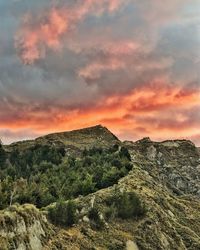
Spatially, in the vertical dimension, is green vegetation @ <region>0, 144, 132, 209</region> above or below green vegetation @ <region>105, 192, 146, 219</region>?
above

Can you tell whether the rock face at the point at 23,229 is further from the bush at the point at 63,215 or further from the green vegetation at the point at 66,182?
the green vegetation at the point at 66,182

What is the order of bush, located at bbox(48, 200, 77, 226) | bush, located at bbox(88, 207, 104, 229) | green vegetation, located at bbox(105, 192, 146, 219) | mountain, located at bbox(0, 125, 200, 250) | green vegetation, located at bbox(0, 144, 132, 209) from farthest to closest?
green vegetation, located at bbox(105, 192, 146, 219), green vegetation, located at bbox(0, 144, 132, 209), bush, located at bbox(88, 207, 104, 229), bush, located at bbox(48, 200, 77, 226), mountain, located at bbox(0, 125, 200, 250)

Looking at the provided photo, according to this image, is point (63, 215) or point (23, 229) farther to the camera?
point (63, 215)

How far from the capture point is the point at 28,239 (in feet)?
287

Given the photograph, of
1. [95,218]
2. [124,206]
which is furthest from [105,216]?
[124,206]

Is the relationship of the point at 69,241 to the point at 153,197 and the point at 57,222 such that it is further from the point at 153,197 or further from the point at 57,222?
the point at 153,197

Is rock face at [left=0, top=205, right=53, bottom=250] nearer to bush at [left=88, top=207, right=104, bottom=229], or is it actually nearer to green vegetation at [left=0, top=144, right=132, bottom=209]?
green vegetation at [left=0, top=144, right=132, bottom=209]

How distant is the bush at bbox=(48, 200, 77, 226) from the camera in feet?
356

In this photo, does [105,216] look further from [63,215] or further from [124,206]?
[63,215]

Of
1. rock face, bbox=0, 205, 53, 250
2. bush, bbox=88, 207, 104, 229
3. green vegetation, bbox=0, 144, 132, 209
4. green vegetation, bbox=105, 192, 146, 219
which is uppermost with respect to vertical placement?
green vegetation, bbox=0, 144, 132, 209

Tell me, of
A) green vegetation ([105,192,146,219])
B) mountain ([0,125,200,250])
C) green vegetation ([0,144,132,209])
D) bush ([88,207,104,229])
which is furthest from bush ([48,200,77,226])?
green vegetation ([105,192,146,219])

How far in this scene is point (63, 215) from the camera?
10912cm

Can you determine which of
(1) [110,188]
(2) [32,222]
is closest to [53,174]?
(1) [110,188]

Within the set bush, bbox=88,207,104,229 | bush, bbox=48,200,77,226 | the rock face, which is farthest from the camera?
bush, bbox=88,207,104,229
